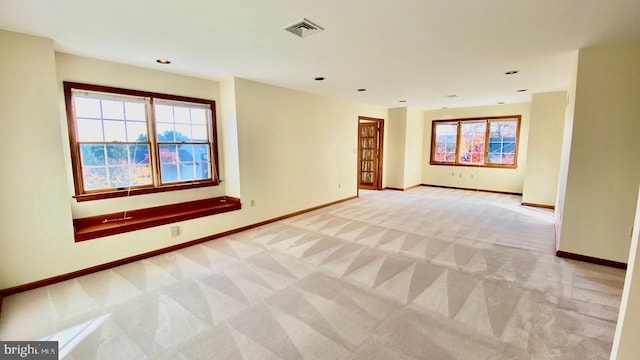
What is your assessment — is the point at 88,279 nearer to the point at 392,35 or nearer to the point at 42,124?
the point at 42,124

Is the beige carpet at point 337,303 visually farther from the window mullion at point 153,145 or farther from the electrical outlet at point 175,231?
the window mullion at point 153,145

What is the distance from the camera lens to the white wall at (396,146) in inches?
308

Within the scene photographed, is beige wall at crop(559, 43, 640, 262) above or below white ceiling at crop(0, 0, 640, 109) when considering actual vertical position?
below

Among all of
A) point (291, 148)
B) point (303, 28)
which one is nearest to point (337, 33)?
point (303, 28)

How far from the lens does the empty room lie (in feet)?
6.58

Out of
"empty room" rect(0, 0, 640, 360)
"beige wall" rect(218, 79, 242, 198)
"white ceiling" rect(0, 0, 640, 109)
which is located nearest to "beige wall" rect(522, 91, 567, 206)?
"empty room" rect(0, 0, 640, 360)

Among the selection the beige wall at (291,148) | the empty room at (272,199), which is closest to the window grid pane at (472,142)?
the empty room at (272,199)

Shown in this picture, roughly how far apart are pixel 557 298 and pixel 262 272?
286cm

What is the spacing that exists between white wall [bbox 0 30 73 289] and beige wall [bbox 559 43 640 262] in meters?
5.73

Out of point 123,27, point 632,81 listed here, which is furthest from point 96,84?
point 632,81

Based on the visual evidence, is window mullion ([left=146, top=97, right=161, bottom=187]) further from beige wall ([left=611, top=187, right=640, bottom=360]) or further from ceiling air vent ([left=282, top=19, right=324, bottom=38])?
beige wall ([left=611, top=187, right=640, bottom=360])

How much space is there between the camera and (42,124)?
105 inches

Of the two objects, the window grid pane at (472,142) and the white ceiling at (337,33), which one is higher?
the white ceiling at (337,33)

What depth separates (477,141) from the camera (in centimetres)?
772
